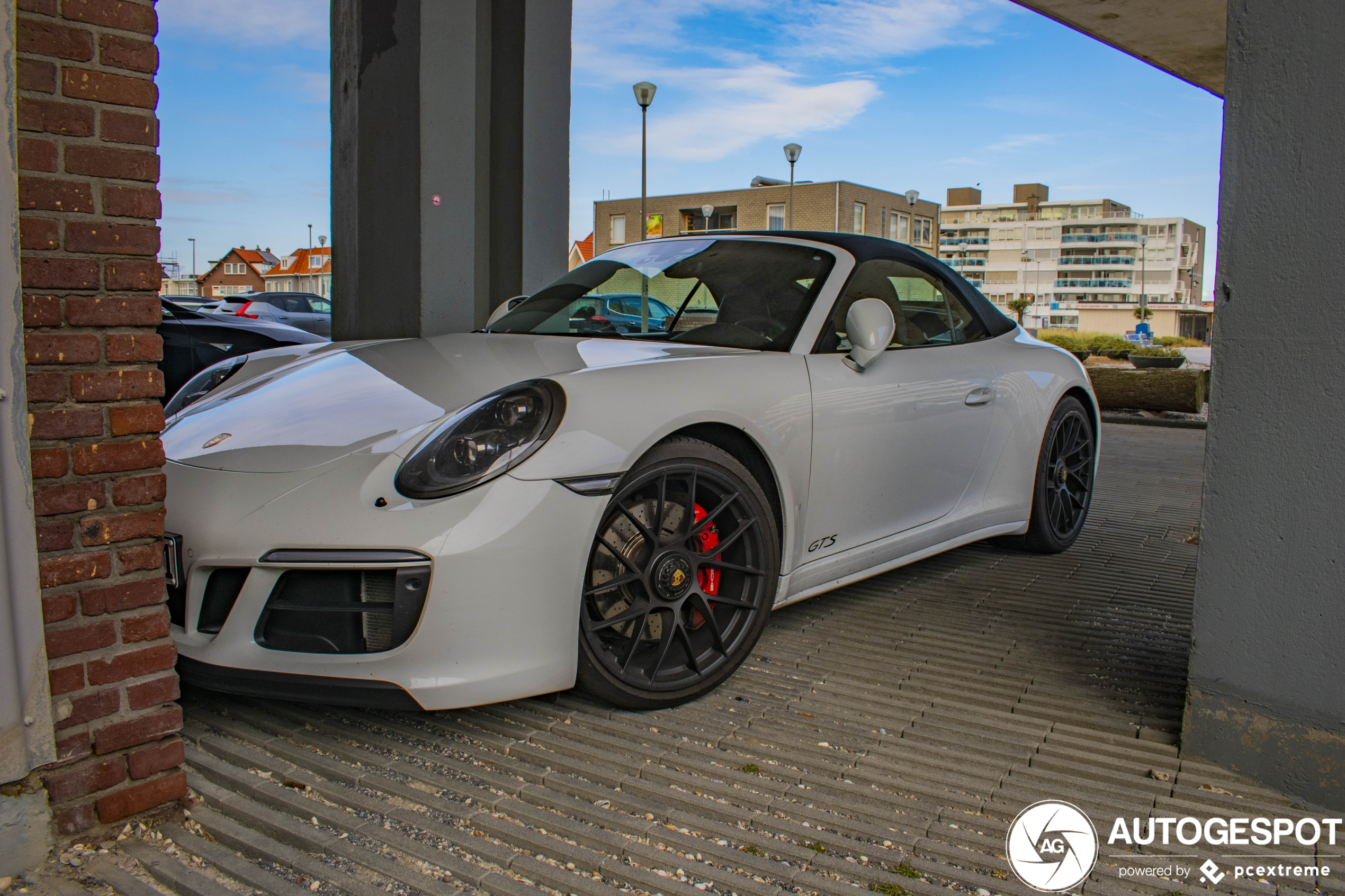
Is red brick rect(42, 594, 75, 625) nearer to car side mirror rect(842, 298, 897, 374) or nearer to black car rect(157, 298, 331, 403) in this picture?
car side mirror rect(842, 298, 897, 374)

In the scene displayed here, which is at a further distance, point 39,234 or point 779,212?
point 779,212

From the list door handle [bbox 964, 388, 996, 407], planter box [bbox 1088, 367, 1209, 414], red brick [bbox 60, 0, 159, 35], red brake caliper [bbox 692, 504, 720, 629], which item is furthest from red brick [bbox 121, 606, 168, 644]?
planter box [bbox 1088, 367, 1209, 414]

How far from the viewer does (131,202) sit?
1731 mm

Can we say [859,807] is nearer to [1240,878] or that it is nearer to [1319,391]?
[1240,878]

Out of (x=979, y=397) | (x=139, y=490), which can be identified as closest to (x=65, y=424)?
(x=139, y=490)

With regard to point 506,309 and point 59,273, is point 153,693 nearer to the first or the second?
point 59,273

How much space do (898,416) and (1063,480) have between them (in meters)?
1.62

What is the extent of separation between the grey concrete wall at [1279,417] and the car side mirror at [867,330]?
0.96 meters

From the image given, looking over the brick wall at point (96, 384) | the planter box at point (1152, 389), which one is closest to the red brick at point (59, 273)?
the brick wall at point (96, 384)

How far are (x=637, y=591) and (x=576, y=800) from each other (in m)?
0.56

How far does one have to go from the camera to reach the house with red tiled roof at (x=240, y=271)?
106000 mm

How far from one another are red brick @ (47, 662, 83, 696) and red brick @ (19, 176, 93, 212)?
82 centimetres

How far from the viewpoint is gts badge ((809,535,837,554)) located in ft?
9.42

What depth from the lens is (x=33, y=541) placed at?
1.63 metres
